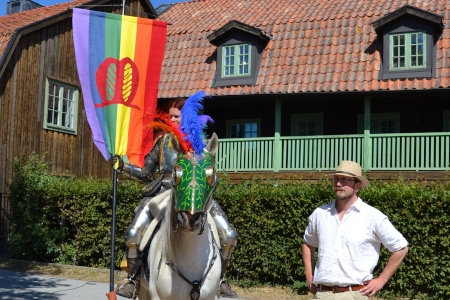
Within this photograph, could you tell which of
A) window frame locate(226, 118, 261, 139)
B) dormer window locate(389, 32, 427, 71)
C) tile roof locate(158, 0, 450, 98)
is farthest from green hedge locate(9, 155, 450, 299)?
window frame locate(226, 118, 261, 139)

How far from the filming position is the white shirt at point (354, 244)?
501 centimetres

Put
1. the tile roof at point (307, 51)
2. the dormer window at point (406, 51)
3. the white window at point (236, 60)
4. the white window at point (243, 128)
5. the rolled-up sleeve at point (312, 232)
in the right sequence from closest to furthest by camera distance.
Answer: the rolled-up sleeve at point (312, 232), the dormer window at point (406, 51), the tile roof at point (307, 51), the white window at point (236, 60), the white window at point (243, 128)

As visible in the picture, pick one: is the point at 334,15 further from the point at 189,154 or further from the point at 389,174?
the point at 189,154

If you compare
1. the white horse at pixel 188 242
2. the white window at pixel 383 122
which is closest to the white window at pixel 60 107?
the white window at pixel 383 122

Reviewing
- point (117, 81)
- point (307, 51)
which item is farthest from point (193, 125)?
point (307, 51)

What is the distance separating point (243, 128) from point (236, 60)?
2.82 m

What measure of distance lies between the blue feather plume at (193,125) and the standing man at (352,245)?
1.16 metres

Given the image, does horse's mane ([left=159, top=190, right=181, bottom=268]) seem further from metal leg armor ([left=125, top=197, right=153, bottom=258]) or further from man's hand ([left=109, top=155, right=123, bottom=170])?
man's hand ([left=109, top=155, right=123, bottom=170])

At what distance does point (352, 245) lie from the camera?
16.5 feet

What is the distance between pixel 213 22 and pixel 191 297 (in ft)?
60.9

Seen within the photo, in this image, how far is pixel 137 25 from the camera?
7.87 m

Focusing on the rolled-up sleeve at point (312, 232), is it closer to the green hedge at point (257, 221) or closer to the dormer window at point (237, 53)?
the green hedge at point (257, 221)

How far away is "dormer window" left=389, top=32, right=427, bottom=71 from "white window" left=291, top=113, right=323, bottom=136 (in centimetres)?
354

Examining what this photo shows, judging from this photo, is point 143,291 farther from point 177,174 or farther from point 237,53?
point 237,53
